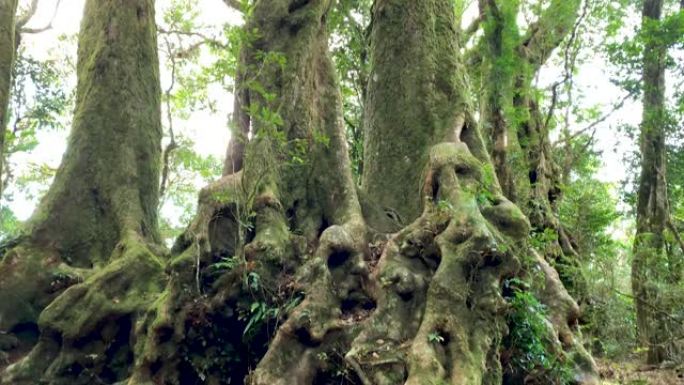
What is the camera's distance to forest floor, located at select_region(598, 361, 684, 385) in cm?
741

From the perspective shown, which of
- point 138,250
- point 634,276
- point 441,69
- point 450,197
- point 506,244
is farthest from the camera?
point 634,276

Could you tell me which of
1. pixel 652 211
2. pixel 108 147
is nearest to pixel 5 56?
pixel 108 147

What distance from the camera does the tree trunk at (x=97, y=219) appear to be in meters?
6.20

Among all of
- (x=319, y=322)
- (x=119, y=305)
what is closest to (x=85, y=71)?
(x=119, y=305)

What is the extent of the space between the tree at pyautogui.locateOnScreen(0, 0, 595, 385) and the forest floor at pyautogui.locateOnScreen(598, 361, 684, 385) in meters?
2.11

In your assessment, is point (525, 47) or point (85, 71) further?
point (525, 47)

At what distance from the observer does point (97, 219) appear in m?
7.64

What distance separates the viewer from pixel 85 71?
8758 mm

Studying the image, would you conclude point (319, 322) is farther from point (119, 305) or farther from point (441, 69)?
point (441, 69)

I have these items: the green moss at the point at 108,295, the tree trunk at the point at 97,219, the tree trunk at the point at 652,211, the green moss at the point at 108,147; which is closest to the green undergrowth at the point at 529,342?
the green moss at the point at 108,295

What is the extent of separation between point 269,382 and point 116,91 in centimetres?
552

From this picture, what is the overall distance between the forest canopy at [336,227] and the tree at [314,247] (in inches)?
0.9

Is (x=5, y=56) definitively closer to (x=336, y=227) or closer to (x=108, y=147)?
(x=108, y=147)

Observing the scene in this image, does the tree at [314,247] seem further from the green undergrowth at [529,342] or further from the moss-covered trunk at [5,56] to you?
the moss-covered trunk at [5,56]
